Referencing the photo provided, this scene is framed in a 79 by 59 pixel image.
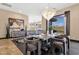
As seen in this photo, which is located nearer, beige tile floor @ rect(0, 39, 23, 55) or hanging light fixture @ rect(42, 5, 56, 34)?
beige tile floor @ rect(0, 39, 23, 55)

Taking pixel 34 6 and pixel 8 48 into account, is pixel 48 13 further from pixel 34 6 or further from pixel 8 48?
pixel 8 48

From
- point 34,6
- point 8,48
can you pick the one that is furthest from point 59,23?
point 8,48

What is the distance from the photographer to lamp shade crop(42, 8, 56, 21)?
207cm

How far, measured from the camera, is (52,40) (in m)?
2.13

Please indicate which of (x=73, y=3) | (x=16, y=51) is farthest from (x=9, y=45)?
(x=73, y=3)

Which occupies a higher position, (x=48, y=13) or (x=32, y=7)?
(x=32, y=7)

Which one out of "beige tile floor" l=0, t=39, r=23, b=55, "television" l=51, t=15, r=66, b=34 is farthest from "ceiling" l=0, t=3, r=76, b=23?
"beige tile floor" l=0, t=39, r=23, b=55

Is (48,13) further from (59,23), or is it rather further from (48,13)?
(59,23)

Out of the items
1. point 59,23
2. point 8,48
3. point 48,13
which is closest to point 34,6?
point 48,13

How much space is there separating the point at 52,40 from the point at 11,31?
0.82 meters

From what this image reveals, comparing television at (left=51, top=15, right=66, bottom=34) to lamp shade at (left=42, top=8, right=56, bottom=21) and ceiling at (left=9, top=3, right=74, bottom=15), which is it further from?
ceiling at (left=9, top=3, right=74, bottom=15)

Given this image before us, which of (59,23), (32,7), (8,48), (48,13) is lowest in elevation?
(8,48)

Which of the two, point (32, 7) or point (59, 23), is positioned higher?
point (32, 7)

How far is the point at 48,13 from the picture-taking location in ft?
6.84
